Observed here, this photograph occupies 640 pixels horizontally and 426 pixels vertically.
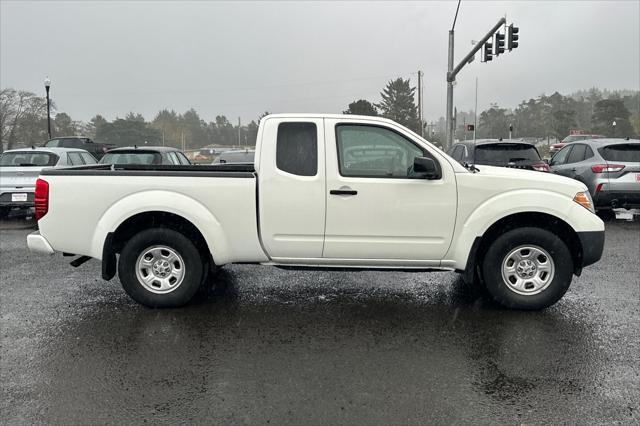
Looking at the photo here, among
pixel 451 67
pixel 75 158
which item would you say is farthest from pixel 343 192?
pixel 451 67

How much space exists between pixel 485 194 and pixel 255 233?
2.26 metres

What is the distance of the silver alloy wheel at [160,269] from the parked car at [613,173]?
336 inches

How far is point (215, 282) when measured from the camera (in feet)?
20.2

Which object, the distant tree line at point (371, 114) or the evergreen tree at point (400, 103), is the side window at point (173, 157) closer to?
the distant tree line at point (371, 114)

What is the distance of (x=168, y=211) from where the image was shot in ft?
16.2

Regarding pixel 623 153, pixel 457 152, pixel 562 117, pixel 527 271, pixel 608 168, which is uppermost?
pixel 562 117

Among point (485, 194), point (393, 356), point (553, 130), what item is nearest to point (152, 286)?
point (393, 356)

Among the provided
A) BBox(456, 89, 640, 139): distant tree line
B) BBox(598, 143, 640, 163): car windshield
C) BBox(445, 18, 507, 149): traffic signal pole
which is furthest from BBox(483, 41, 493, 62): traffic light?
BBox(456, 89, 640, 139): distant tree line

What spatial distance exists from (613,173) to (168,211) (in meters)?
8.86

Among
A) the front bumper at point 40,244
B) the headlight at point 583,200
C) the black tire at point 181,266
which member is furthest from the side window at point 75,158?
the headlight at point 583,200

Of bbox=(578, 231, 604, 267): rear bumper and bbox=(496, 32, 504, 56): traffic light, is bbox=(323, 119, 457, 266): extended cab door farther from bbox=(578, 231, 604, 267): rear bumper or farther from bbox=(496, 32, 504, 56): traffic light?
bbox=(496, 32, 504, 56): traffic light

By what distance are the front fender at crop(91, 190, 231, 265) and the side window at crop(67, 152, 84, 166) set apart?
7.54 m

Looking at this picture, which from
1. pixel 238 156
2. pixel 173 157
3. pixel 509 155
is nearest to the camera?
pixel 509 155

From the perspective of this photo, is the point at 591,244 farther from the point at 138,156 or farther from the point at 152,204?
the point at 138,156
